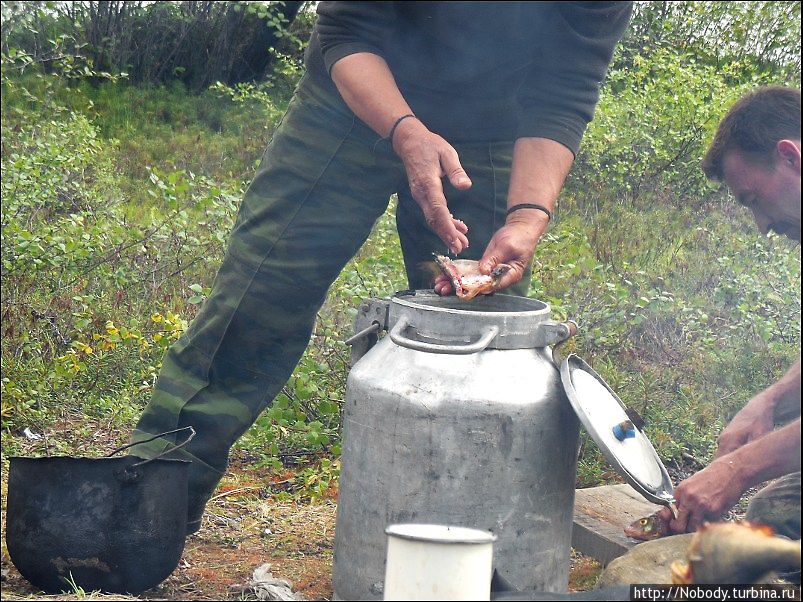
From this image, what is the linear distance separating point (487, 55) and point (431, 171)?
61 centimetres

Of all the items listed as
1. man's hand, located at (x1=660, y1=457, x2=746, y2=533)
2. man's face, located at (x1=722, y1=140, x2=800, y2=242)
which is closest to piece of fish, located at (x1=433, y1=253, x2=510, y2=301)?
man's hand, located at (x1=660, y1=457, x2=746, y2=533)

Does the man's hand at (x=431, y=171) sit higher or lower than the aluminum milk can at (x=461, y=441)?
higher

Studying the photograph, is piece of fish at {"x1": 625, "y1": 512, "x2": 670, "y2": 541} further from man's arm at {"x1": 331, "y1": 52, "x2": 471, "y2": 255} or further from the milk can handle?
man's arm at {"x1": 331, "y1": 52, "x2": 471, "y2": 255}

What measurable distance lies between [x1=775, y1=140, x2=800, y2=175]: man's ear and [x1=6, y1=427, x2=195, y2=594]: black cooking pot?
2173 mm

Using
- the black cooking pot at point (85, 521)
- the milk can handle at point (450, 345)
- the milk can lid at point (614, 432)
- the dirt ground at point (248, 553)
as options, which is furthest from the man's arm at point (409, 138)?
the dirt ground at point (248, 553)

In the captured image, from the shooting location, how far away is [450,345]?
2.70 meters

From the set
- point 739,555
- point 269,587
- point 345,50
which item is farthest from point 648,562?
point 345,50

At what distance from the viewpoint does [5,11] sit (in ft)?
27.8

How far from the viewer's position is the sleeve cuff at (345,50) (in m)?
3.09

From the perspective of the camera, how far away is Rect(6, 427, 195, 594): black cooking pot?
109 inches

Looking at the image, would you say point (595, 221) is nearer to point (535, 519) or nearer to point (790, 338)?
point (790, 338)

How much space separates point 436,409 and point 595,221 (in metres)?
5.69

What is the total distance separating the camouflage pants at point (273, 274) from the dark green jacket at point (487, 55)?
9.4 inches

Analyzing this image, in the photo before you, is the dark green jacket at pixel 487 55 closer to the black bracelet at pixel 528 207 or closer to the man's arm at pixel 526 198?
the man's arm at pixel 526 198
